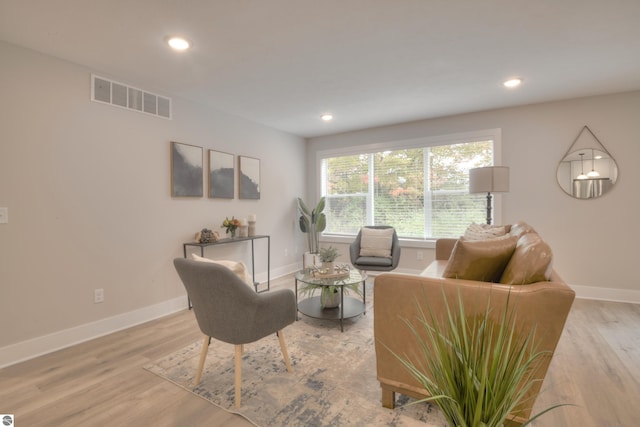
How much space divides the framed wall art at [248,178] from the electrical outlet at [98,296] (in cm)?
198

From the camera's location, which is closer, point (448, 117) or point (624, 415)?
point (624, 415)

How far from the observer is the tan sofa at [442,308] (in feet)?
4.35

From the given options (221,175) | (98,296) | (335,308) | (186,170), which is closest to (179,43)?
(186,170)

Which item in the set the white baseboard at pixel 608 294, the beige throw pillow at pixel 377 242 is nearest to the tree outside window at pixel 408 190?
the beige throw pillow at pixel 377 242

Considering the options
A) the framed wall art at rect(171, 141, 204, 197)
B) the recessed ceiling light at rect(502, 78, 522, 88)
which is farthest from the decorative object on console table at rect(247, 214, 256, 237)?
the recessed ceiling light at rect(502, 78, 522, 88)

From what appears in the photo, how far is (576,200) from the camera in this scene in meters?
3.72

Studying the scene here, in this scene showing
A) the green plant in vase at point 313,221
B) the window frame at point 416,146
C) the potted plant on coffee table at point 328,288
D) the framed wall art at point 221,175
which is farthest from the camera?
the green plant in vase at point 313,221

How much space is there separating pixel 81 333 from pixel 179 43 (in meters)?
2.61

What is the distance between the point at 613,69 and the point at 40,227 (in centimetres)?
533

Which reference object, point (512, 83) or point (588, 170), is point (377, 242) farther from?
point (588, 170)

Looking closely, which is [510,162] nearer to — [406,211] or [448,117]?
[448,117]

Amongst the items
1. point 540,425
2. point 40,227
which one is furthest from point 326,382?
point 40,227

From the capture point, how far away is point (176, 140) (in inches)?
137

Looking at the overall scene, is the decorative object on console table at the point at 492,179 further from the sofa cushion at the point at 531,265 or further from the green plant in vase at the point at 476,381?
the green plant in vase at the point at 476,381
